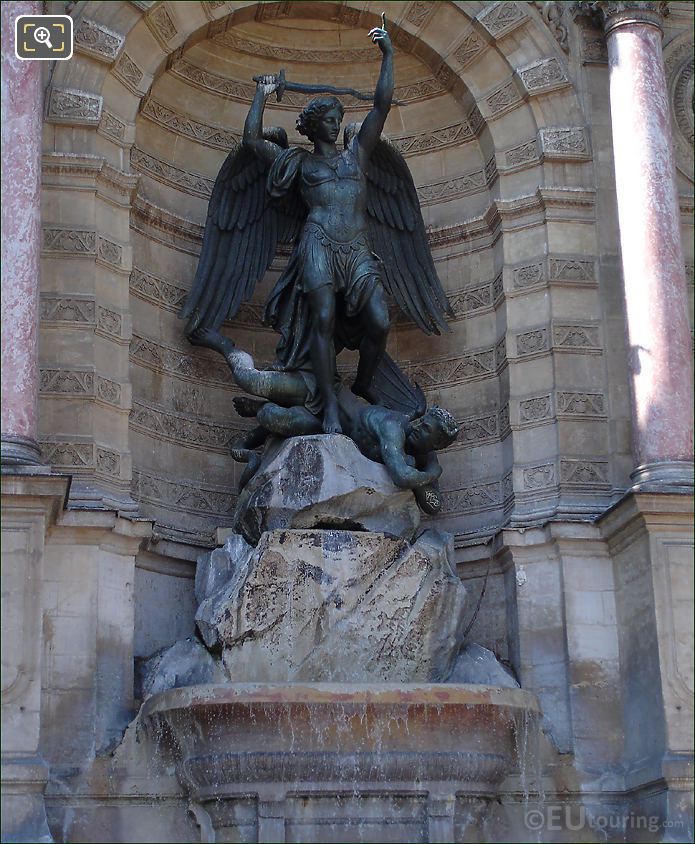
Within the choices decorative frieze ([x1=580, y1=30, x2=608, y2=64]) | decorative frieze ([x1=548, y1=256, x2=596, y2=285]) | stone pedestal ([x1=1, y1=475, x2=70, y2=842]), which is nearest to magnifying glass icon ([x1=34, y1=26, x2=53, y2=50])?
stone pedestal ([x1=1, y1=475, x2=70, y2=842])

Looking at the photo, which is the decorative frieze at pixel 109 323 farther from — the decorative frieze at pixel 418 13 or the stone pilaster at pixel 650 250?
the stone pilaster at pixel 650 250

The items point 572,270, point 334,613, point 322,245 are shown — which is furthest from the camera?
point 572,270

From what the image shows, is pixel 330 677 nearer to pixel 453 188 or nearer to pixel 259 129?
pixel 259 129

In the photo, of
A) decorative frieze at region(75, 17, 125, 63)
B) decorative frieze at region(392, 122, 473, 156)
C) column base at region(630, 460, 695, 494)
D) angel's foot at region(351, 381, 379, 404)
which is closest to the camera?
column base at region(630, 460, 695, 494)

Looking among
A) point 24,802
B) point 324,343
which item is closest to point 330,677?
point 24,802

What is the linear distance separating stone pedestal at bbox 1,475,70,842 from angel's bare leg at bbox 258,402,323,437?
210 cm

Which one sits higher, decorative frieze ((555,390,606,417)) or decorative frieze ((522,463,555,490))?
decorative frieze ((555,390,606,417))

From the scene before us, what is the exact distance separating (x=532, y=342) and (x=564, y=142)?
191 cm

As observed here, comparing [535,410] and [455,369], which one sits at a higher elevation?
[455,369]

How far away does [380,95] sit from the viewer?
13898 mm

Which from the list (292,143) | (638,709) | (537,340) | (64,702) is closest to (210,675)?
(64,702)

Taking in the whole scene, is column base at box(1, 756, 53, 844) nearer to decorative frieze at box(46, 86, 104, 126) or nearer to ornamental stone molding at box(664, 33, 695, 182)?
decorative frieze at box(46, 86, 104, 126)

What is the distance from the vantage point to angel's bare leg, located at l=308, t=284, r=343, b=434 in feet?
44.9

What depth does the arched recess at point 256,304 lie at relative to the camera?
13750 mm
